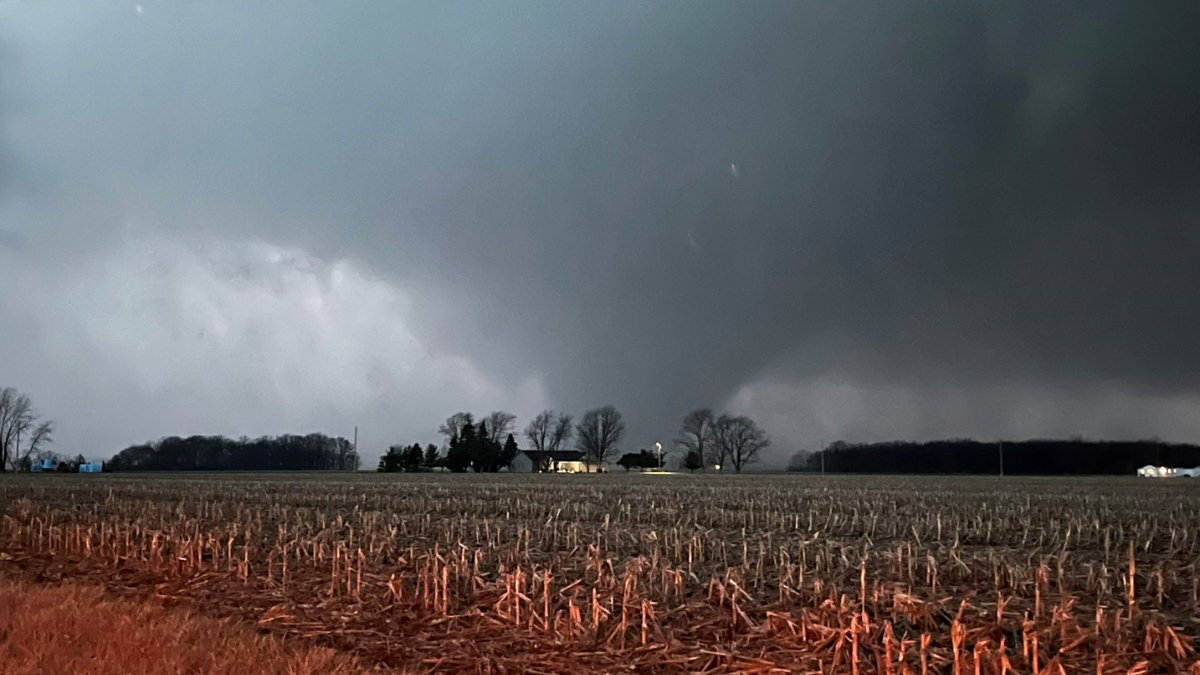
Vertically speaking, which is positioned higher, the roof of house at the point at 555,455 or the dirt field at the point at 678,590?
the dirt field at the point at 678,590

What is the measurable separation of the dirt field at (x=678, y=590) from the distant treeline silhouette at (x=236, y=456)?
439 feet

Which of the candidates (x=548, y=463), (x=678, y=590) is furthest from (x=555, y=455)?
(x=678, y=590)

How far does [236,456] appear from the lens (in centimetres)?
15938

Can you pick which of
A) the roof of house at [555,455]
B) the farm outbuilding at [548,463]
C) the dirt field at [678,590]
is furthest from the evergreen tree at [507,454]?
the dirt field at [678,590]

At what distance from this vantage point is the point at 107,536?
54.2 feet

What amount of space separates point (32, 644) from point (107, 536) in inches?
421

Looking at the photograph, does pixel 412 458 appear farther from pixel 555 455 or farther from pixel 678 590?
pixel 678 590

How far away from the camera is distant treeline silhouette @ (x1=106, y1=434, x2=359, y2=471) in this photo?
15025 cm

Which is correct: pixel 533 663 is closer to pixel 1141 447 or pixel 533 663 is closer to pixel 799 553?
pixel 799 553

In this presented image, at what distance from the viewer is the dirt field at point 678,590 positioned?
7.83m

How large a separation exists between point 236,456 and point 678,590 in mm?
169097

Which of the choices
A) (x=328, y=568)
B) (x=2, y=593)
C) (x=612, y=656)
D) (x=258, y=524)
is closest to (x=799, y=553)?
(x=612, y=656)

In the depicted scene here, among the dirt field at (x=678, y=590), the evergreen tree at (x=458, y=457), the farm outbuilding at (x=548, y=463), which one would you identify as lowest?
the farm outbuilding at (x=548, y=463)

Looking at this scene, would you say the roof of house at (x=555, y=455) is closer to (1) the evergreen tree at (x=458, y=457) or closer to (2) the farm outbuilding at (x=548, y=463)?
(2) the farm outbuilding at (x=548, y=463)
